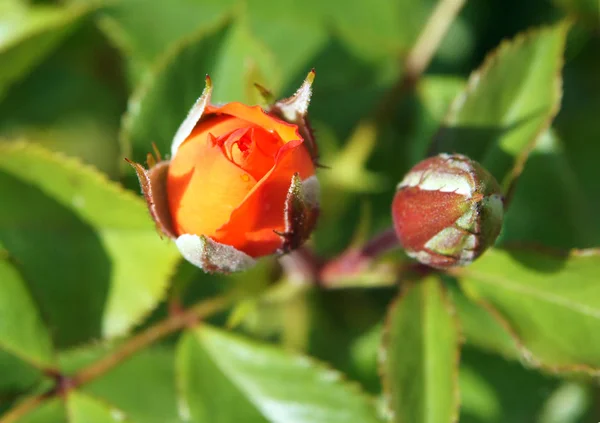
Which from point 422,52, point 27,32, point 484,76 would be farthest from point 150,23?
point 484,76

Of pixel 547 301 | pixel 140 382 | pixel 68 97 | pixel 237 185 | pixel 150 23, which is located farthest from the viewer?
pixel 68 97

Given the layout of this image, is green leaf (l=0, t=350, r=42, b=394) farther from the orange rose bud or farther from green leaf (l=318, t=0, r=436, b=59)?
green leaf (l=318, t=0, r=436, b=59)

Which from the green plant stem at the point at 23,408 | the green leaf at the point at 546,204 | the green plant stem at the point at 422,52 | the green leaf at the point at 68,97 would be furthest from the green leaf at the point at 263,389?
the green leaf at the point at 68,97

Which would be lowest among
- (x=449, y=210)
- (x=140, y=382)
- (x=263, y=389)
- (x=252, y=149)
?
(x=140, y=382)

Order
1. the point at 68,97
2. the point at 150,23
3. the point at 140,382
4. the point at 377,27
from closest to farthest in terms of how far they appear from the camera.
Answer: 1. the point at 140,382
2. the point at 150,23
3. the point at 377,27
4. the point at 68,97

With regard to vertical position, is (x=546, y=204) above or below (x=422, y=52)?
below

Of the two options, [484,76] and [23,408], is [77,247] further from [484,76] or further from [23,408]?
[484,76]

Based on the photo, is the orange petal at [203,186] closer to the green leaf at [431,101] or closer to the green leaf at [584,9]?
the green leaf at [431,101]
